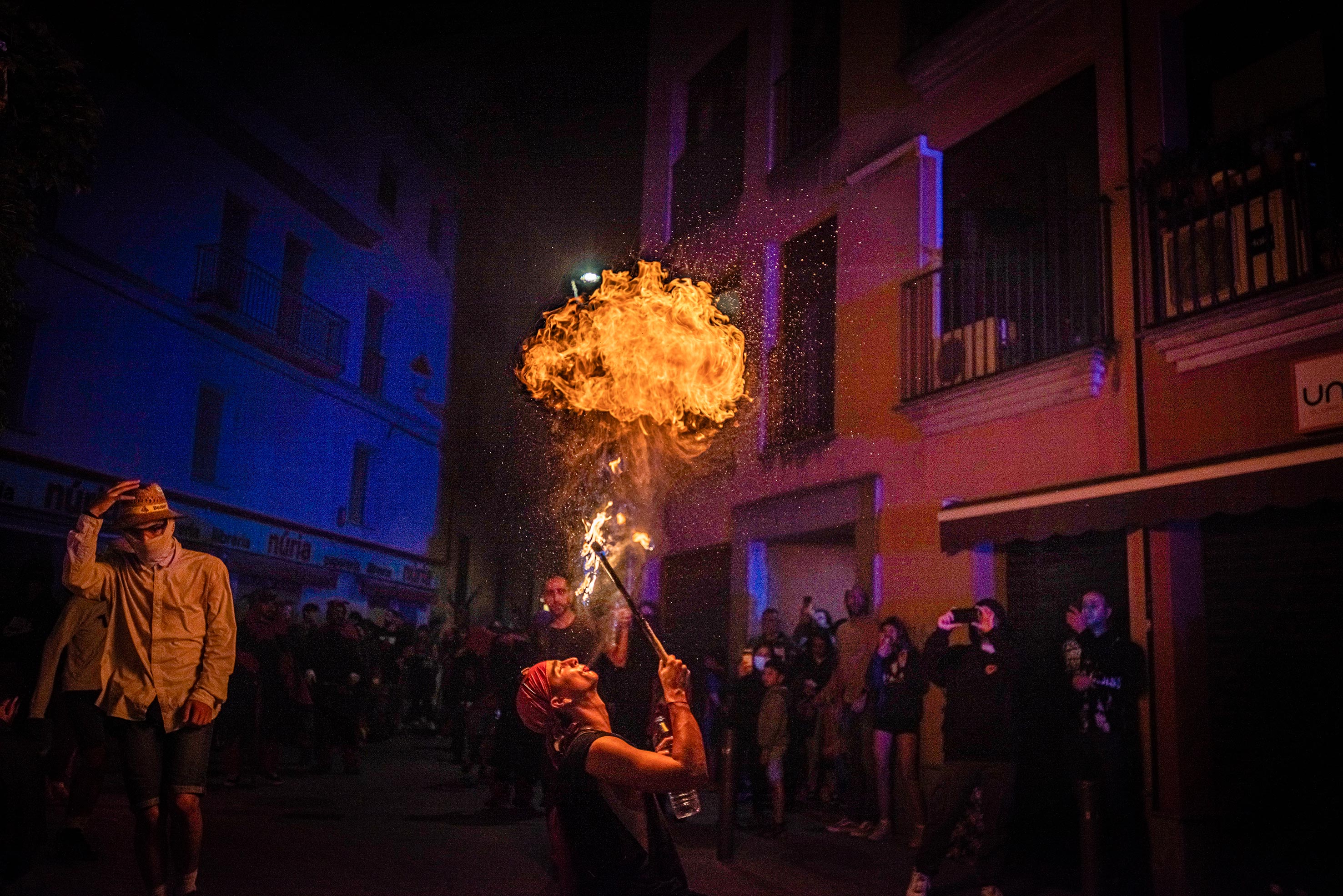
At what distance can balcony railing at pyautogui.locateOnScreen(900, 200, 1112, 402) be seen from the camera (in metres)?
8.49

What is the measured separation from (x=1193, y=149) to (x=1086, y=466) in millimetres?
2481

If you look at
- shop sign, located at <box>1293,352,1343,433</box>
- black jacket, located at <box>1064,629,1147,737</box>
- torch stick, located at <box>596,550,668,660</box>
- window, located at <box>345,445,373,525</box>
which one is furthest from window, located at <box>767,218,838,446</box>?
window, located at <box>345,445,373,525</box>

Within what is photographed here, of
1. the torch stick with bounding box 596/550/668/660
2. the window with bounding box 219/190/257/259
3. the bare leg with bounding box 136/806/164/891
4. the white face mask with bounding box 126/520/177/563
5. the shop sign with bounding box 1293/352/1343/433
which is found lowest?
the bare leg with bounding box 136/806/164/891

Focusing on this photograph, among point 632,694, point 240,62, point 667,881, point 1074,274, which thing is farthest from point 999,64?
point 240,62

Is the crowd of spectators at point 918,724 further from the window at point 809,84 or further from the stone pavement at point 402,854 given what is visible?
the window at point 809,84

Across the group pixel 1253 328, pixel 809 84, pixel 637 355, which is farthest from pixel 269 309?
pixel 1253 328

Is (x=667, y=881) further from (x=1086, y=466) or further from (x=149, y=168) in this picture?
(x=149, y=168)

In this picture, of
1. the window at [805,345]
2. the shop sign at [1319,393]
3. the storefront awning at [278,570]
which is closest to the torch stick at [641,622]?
the shop sign at [1319,393]

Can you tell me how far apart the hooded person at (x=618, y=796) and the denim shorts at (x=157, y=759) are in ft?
8.14

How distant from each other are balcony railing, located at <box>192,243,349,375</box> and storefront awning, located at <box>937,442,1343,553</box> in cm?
1478

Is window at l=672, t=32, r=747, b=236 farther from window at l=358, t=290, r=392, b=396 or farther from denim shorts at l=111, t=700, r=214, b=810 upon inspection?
denim shorts at l=111, t=700, r=214, b=810

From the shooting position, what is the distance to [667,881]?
10.3 feet

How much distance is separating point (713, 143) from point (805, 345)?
4.56 meters

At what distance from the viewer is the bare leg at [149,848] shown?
482 centimetres
